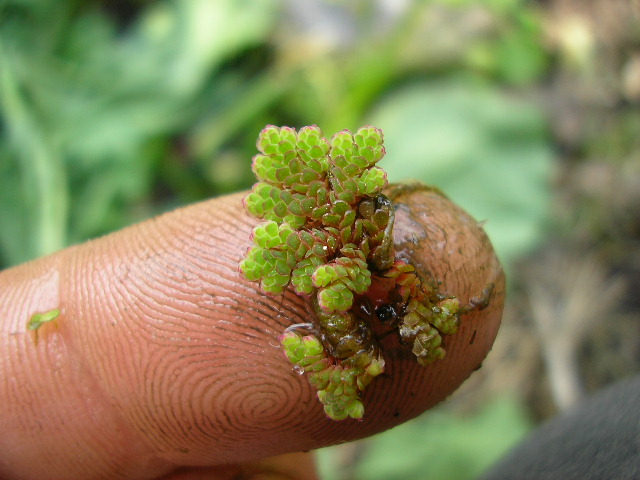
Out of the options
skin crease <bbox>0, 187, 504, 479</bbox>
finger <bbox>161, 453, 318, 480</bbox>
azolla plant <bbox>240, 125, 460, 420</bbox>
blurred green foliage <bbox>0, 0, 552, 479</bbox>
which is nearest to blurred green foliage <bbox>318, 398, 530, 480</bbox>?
blurred green foliage <bbox>0, 0, 552, 479</bbox>

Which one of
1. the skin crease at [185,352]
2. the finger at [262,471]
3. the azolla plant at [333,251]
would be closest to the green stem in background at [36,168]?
the skin crease at [185,352]

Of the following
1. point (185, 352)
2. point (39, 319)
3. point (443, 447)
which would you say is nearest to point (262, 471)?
point (185, 352)

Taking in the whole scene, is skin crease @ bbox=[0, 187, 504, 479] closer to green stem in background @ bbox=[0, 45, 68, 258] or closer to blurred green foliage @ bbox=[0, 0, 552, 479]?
blurred green foliage @ bbox=[0, 0, 552, 479]

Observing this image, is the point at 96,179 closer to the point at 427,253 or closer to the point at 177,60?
the point at 177,60

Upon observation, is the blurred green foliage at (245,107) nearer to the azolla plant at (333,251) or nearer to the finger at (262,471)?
the finger at (262,471)

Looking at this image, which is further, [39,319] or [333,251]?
[39,319]

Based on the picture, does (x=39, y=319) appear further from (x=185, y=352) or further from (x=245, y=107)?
(x=245, y=107)

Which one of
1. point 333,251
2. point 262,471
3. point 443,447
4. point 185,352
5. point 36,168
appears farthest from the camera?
point 36,168

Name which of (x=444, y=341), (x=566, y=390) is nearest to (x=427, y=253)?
(x=444, y=341)
